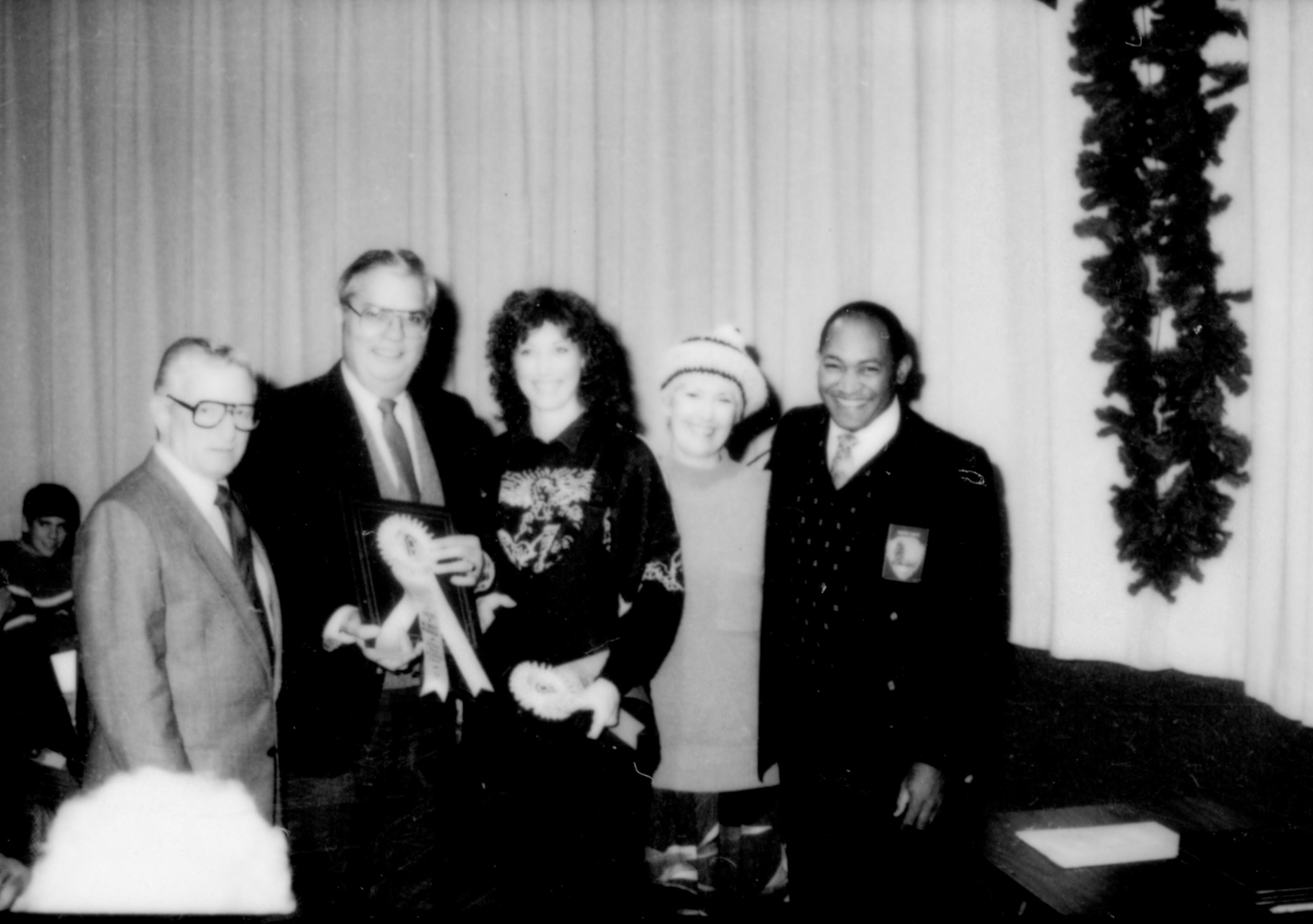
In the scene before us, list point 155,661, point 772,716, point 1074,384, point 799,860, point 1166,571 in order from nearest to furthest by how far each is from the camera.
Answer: point 155,661 < point 772,716 < point 799,860 < point 1166,571 < point 1074,384

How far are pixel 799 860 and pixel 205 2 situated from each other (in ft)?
13.5

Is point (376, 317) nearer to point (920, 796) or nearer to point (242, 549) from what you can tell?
point (242, 549)

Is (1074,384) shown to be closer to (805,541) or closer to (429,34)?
(805,541)

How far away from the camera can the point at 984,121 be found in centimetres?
365

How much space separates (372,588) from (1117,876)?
5.26 ft

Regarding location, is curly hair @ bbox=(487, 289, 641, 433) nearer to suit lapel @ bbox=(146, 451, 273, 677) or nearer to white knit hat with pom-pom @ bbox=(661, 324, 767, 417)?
white knit hat with pom-pom @ bbox=(661, 324, 767, 417)

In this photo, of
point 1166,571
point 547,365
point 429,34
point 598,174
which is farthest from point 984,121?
point 547,365

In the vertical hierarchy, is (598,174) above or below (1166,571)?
above

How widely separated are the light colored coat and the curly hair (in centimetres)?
73

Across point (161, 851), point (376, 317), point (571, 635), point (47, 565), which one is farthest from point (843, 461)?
point (47, 565)

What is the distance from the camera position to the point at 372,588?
1844mm

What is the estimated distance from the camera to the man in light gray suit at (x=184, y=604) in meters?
1.60

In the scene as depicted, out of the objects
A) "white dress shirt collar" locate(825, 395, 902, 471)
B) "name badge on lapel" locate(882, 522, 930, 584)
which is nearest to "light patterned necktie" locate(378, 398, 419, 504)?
Result: "white dress shirt collar" locate(825, 395, 902, 471)

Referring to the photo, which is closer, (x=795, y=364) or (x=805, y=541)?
(x=805, y=541)
